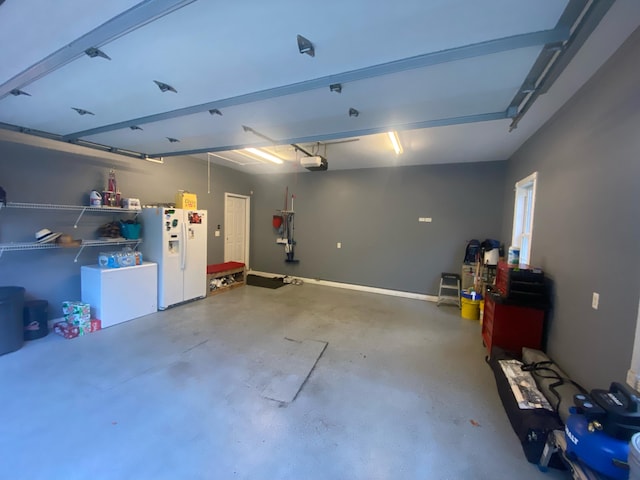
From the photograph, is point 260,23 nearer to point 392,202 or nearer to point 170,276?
point 170,276

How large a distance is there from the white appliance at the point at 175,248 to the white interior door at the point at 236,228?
5.55ft

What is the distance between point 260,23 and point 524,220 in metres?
4.40

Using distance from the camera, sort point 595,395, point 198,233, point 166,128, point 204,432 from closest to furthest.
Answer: point 595,395 < point 204,432 < point 166,128 < point 198,233

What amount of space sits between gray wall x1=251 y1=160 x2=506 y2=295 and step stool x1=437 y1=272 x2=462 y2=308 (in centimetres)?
16

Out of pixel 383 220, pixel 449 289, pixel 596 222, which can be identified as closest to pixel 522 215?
pixel 449 289

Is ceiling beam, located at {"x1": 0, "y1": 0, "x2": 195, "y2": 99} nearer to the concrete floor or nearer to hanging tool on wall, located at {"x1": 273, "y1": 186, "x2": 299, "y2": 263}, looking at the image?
the concrete floor

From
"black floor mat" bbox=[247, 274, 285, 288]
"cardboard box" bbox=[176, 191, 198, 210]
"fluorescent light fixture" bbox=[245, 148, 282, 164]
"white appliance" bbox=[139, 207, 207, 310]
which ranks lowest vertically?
"black floor mat" bbox=[247, 274, 285, 288]

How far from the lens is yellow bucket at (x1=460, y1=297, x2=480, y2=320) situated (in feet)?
14.5

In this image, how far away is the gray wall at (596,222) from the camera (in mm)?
1697

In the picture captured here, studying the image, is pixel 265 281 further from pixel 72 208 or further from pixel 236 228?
pixel 72 208

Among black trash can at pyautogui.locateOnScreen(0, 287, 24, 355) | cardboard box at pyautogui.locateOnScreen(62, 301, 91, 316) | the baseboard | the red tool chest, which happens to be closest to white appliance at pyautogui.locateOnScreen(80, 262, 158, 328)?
cardboard box at pyautogui.locateOnScreen(62, 301, 91, 316)

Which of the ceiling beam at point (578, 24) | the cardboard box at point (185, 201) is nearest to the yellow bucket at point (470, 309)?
the ceiling beam at point (578, 24)

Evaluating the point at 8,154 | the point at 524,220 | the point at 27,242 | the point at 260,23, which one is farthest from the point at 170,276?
the point at 524,220

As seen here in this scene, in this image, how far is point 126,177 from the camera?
4.36 metres
